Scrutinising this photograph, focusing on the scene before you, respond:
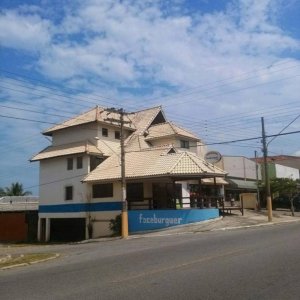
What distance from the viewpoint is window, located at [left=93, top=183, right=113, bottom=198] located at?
37500 millimetres

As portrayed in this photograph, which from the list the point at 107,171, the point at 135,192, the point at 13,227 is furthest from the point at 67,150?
the point at 13,227

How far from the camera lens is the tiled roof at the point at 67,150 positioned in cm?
4008

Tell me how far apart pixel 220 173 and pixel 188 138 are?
10239 millimetres

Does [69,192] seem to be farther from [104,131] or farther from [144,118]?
[144,118]

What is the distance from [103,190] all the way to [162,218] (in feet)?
24.6

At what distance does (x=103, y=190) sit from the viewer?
38.1m

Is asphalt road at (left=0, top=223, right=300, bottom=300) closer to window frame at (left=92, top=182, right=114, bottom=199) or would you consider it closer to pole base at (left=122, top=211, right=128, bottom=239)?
pole base at (left=122, top=211, right=128, bottom=239)

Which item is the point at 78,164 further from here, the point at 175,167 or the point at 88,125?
the point at 175,167

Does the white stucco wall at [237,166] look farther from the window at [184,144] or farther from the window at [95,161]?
the window at [95,161]

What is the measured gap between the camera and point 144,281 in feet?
33.1

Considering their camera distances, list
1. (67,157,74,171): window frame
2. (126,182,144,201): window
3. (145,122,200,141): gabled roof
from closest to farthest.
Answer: (126,182,144,201): window
(67,157,74,171): window frame
(145,122,200,141): gabled roof

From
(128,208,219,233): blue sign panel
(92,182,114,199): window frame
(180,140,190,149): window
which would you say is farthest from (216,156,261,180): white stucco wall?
(128,208,219,233): blue sign panel

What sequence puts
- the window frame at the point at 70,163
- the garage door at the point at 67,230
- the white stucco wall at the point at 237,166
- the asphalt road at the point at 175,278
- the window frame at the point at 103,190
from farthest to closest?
1. the white stucco wall at the point at 237,166
2. the window frame at the point at 70,163
3. the garage door at the point at 67,230
4. the window frame at the point at 103,190
5. the asphalt road at the point at 175,278

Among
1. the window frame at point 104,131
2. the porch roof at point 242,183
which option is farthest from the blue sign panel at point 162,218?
the porch roof at point 242,183
